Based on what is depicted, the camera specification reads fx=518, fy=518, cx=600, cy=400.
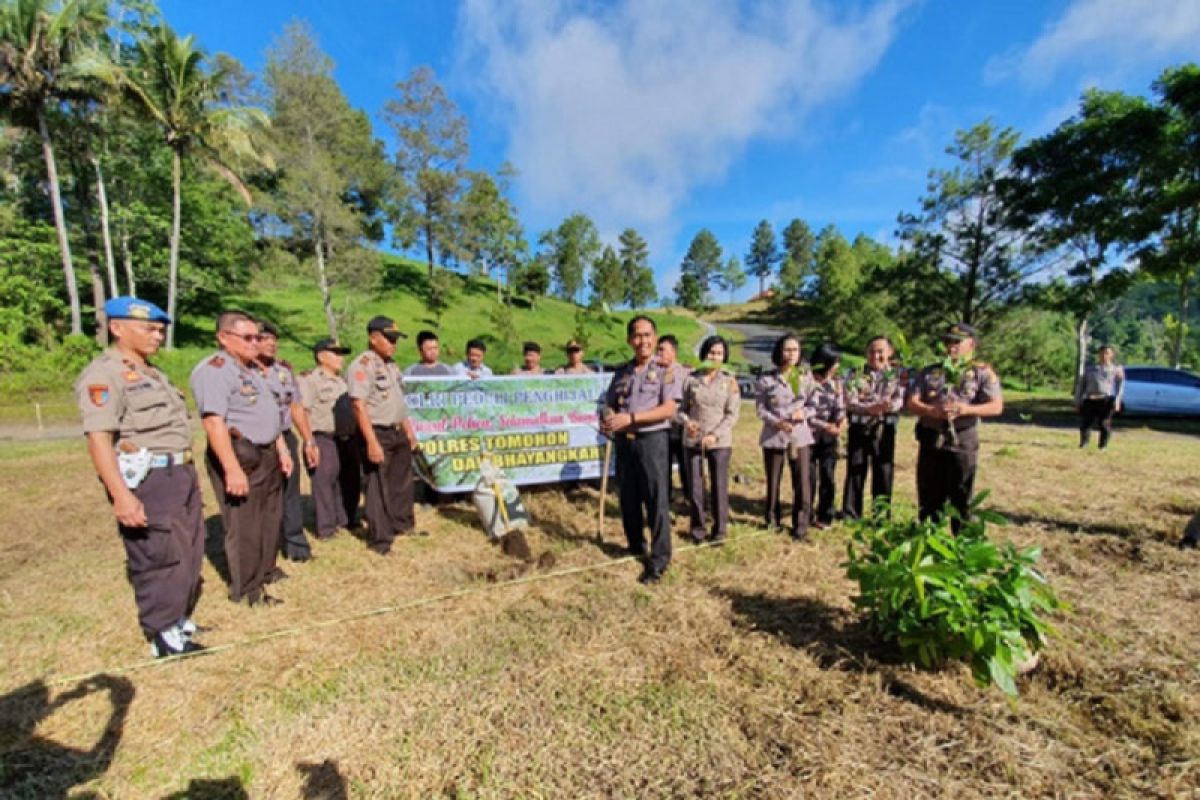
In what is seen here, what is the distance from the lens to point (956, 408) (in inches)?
145

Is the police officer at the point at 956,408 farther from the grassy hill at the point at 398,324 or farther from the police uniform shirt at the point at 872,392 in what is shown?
the grassy hill at the point at 398,324

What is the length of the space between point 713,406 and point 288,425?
11.7 ft

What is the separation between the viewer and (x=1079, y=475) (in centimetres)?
680

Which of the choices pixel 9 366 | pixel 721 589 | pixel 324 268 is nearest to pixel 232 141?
pixel 324 268

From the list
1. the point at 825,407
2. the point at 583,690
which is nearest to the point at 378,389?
the point at 583,690

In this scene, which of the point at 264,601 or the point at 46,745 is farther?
Answer: the point at 264,601

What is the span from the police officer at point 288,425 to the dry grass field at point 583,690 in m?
0.27

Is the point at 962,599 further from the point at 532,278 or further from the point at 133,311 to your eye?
the point at 532,278

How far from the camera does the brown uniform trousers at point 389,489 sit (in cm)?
453

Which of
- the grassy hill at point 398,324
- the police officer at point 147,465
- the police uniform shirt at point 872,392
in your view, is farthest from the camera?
the grassy hill at point 398,324

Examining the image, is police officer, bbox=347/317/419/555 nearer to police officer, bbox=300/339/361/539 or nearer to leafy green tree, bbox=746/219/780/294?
police officer, bbox=300/339/361/539

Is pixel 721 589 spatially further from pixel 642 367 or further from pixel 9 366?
pixel 9 366

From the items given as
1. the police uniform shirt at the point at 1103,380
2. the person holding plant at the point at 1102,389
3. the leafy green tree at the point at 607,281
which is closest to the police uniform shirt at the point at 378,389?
the person holding plant at the point at 1102,389

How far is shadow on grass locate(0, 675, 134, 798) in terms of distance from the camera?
2088 millimetres
